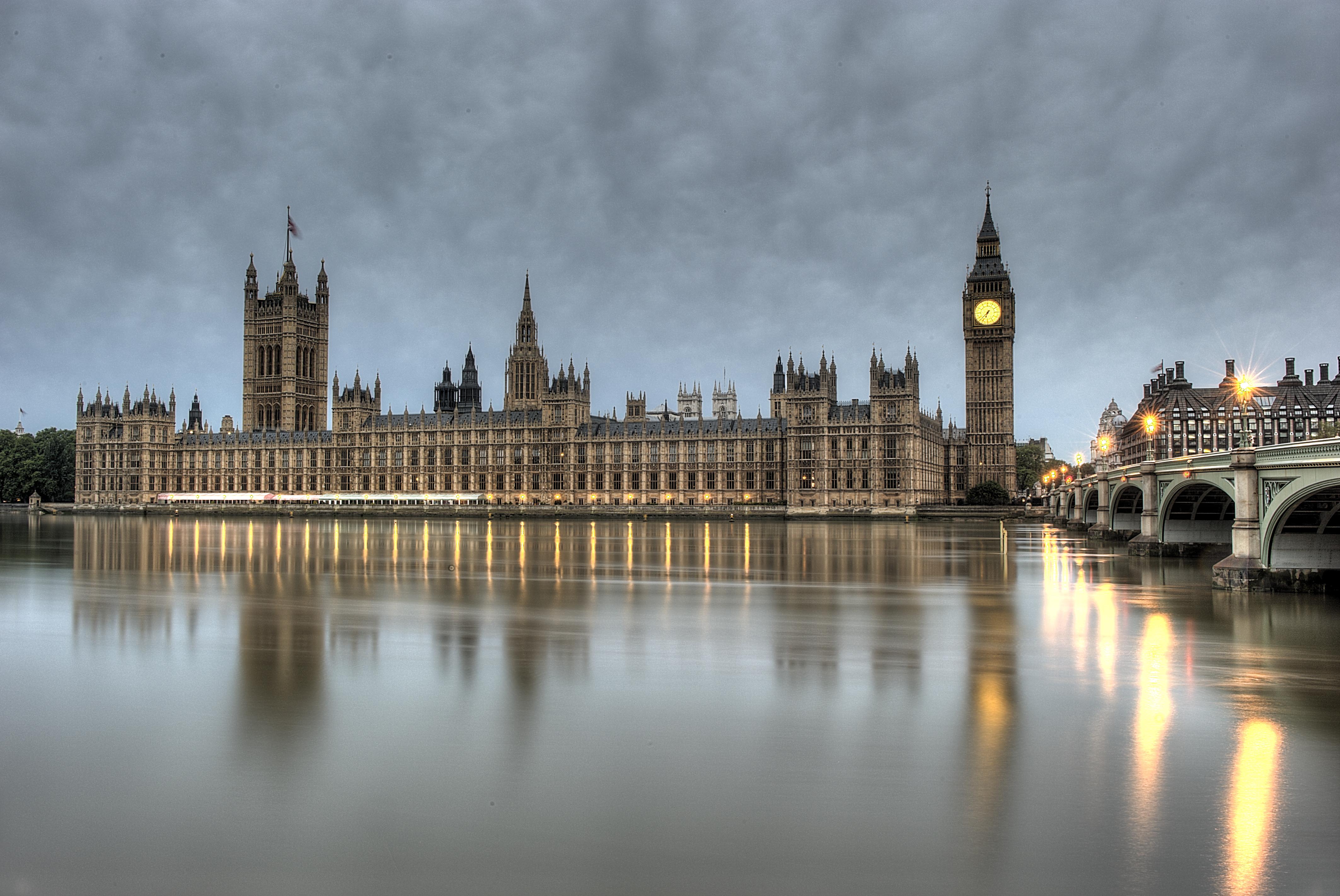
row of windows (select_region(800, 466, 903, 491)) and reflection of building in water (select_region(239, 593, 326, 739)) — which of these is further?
row of windows (select_region(800, 466, 903, 491))

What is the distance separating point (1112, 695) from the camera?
1728 cm

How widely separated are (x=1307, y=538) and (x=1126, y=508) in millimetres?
→ 34502

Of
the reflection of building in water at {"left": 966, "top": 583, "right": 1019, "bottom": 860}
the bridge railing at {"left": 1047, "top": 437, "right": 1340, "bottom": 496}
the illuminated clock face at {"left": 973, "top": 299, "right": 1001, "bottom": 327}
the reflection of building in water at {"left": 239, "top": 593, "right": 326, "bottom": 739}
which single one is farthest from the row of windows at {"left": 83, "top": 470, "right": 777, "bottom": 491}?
the reflection of building in water at {"left": 239, "top": 593, "right": 326, "bottom": 739}

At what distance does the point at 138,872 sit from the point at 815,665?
40.6ft

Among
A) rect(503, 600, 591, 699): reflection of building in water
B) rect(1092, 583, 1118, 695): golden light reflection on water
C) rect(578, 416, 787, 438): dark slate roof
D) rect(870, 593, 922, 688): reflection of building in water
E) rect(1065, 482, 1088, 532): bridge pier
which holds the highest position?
rect(578, 416, 787, 438): dark slate roof

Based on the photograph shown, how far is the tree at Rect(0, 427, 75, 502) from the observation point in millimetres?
141875

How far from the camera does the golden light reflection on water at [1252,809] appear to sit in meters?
9.40

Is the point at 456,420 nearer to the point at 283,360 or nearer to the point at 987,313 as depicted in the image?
the point at 283,360

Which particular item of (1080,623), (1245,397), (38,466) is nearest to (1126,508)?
(1245,397)

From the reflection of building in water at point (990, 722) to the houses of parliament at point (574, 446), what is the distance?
85239 mm

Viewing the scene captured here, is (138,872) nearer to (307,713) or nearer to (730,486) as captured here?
(307,713)

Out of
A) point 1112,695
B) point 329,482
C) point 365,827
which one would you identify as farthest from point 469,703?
point 329,482

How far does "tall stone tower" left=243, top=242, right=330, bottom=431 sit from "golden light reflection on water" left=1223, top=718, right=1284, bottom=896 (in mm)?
158997

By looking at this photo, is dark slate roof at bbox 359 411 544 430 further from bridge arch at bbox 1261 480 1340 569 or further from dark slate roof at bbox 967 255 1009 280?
bridge arch at bbox 1261 480 1340 569
